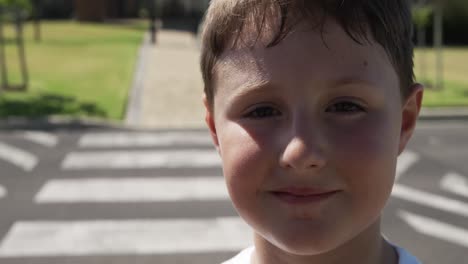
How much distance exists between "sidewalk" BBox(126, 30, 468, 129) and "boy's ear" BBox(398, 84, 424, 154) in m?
9.35

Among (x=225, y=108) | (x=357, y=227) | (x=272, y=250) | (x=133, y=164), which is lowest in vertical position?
(x=133, y=164)

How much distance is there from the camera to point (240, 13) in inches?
52.8

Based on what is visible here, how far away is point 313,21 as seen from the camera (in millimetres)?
1272

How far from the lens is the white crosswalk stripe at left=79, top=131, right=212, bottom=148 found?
966 cm

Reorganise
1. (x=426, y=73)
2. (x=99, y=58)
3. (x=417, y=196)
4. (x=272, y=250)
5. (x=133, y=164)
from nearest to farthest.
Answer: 1. (x=272, y=250)
2. (x=417, y=196)
3. (x=133, y=164)
4. (x=426, y=73)
5. (x=99, y=58)

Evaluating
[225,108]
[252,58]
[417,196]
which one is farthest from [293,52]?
[417,196]

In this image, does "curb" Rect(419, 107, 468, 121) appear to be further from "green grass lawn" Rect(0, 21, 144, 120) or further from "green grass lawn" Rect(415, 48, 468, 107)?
"green grass lawn" Rect(0, 21, 144, 120)

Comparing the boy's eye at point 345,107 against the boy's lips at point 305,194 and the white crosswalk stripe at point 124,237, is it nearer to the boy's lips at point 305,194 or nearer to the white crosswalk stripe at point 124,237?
the boy's lips at point 305,194

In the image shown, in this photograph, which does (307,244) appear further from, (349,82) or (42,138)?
(42,138)

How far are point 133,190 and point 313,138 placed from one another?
242 inches

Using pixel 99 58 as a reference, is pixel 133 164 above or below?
above

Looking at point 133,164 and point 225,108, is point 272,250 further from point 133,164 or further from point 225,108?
point 133,164

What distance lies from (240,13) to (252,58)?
0.33 ft

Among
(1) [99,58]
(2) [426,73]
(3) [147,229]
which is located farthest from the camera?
(1) [99,58]
